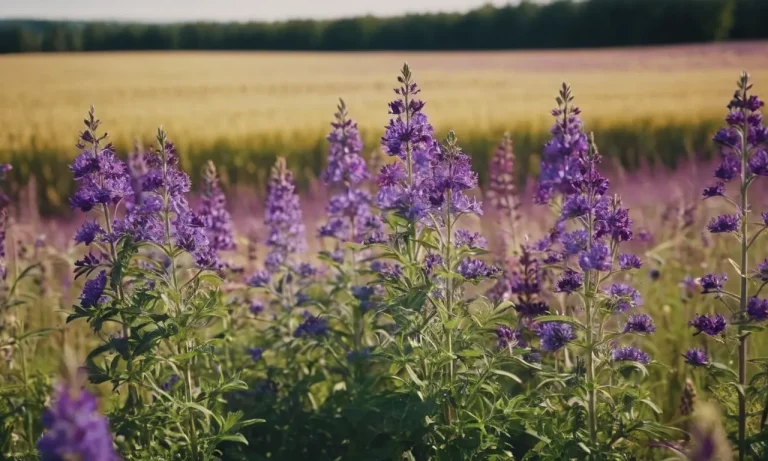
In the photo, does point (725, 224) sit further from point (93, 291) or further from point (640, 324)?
point (93, 291)

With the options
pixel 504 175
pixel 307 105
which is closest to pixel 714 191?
pixel 504 175

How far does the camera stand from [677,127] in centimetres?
1225

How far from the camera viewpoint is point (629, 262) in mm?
2791

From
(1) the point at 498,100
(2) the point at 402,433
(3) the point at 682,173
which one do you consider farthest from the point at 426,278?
(1) the point at 498,100

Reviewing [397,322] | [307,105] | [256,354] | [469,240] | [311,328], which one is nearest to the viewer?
[397,322]

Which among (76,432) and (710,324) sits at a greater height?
(76,432)

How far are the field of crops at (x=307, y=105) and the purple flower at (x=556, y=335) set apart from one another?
440 centimetres

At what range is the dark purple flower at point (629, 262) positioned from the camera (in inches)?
109

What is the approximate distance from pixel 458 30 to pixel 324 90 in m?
6.24

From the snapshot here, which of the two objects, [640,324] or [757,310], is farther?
[640,324]

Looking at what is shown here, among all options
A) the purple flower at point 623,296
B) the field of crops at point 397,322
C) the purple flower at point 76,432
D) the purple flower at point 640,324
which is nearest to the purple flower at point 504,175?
the field of crops at point 397,322

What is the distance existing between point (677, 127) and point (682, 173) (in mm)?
3737

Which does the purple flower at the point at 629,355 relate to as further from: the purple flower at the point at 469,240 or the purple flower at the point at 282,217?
the purple flower at the point at 282,217

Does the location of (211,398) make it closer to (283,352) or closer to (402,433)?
(402,433)
